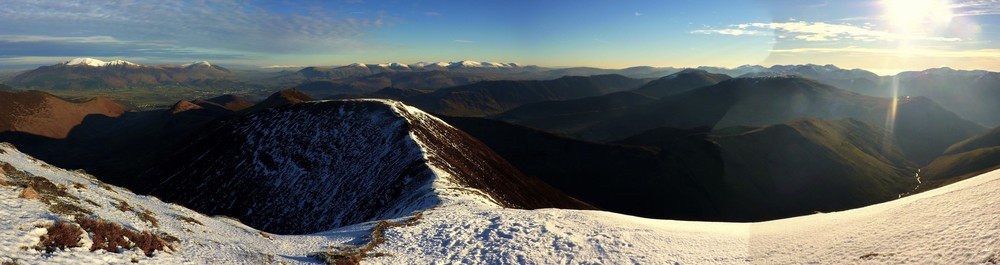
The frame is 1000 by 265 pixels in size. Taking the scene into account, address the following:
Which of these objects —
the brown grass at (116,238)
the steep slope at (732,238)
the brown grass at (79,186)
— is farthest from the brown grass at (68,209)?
the steep slope at (732,238)

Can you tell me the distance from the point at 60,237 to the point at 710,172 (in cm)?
15776

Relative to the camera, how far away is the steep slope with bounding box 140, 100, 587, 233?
50.1m

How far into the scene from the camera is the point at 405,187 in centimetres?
4722

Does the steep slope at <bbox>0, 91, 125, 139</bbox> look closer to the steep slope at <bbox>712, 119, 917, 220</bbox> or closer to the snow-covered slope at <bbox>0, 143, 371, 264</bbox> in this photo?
the snow-covered slope at <bbox>0, 143, 371, 264</bbox>

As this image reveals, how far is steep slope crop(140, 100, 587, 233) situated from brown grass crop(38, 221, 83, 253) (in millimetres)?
23624

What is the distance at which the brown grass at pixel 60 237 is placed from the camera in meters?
12.1

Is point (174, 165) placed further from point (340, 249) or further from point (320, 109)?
point (340, 249)

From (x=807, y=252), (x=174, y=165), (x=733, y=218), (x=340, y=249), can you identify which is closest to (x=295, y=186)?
(x=174, y=165)

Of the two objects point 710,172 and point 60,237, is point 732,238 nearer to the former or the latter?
point 60,237

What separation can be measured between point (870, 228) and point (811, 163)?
175398mm

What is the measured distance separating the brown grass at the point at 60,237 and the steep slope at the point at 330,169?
23.6 m

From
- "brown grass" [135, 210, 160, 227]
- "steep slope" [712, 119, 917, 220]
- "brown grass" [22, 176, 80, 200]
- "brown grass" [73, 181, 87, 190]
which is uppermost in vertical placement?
"brown grass" [22, 176, 80, 200]

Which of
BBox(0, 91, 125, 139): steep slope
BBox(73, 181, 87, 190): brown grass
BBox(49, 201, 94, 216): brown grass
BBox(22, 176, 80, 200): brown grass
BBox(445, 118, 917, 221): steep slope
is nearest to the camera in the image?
BBox(49, 201, 94, 216): brown grass

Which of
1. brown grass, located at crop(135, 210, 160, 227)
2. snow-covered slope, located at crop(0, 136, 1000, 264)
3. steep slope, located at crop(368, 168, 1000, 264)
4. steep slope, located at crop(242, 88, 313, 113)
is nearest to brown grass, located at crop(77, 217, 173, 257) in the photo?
snow-covered slope, located at crop(0, 136, 1000, 264)
